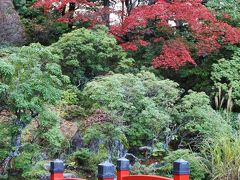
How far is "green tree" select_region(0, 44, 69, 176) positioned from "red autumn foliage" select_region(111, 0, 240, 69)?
2746 mm

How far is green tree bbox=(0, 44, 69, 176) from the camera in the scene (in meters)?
6.13

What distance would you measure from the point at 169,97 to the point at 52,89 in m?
1.93

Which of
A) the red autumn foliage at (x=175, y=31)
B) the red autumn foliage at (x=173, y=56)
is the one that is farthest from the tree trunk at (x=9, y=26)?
the red autumn foliage at (x=173, y=56)

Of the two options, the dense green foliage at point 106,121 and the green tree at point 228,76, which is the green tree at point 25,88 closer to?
the dense green foliage at point 106,121

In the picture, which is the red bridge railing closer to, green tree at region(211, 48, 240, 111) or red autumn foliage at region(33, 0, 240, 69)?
red autumn foliage at region(33, 0, 240, 69)

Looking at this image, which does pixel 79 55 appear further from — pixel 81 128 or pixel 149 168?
pixel 149 168

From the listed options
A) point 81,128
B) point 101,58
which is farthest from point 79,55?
point 81,128

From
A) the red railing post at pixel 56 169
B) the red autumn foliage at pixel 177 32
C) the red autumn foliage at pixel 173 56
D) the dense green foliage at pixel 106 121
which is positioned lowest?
the red railing post at pixel 56 169

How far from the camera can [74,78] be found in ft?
29.9

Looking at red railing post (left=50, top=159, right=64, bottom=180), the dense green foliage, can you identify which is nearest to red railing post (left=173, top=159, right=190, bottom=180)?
red railing post (left=50, top=159, right=64, bottom=180)

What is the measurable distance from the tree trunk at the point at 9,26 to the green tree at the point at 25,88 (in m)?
4.29

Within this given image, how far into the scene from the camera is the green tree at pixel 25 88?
20.1 ft

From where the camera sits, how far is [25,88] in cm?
614

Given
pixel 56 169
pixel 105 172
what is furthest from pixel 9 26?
pixel 105 172
